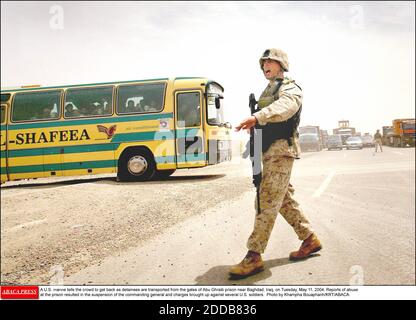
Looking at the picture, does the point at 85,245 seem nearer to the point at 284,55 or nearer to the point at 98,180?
the point at 98,180

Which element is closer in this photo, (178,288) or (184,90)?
(178,288)

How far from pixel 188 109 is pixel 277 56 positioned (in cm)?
107

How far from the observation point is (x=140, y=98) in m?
3.37

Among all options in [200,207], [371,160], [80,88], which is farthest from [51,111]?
[371,160]

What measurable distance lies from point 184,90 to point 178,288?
1648mm

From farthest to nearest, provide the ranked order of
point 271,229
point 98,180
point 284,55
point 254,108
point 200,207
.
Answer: point 200,207
point 98,180
point 271,229
point 284,55
point 254,108

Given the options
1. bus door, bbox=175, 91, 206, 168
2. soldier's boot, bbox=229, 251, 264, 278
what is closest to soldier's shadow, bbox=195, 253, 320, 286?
soldier's boot, bbox=229, 251, 264, 278

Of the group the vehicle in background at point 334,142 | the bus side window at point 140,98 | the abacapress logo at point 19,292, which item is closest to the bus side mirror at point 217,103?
the bus side window at point 140,98

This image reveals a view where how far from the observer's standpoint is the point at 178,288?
2557 millimetres

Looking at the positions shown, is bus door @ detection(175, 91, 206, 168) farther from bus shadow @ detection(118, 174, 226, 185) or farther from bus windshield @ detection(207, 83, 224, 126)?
bus shadow @ detection(118, 174, 226, 185)

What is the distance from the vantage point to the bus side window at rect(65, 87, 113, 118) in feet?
10.3

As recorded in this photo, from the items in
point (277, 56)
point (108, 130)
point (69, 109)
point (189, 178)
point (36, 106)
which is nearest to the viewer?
point (277, 56)

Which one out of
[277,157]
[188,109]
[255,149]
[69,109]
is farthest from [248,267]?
[69,109]

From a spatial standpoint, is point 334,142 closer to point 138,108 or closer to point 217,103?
point 217,103
